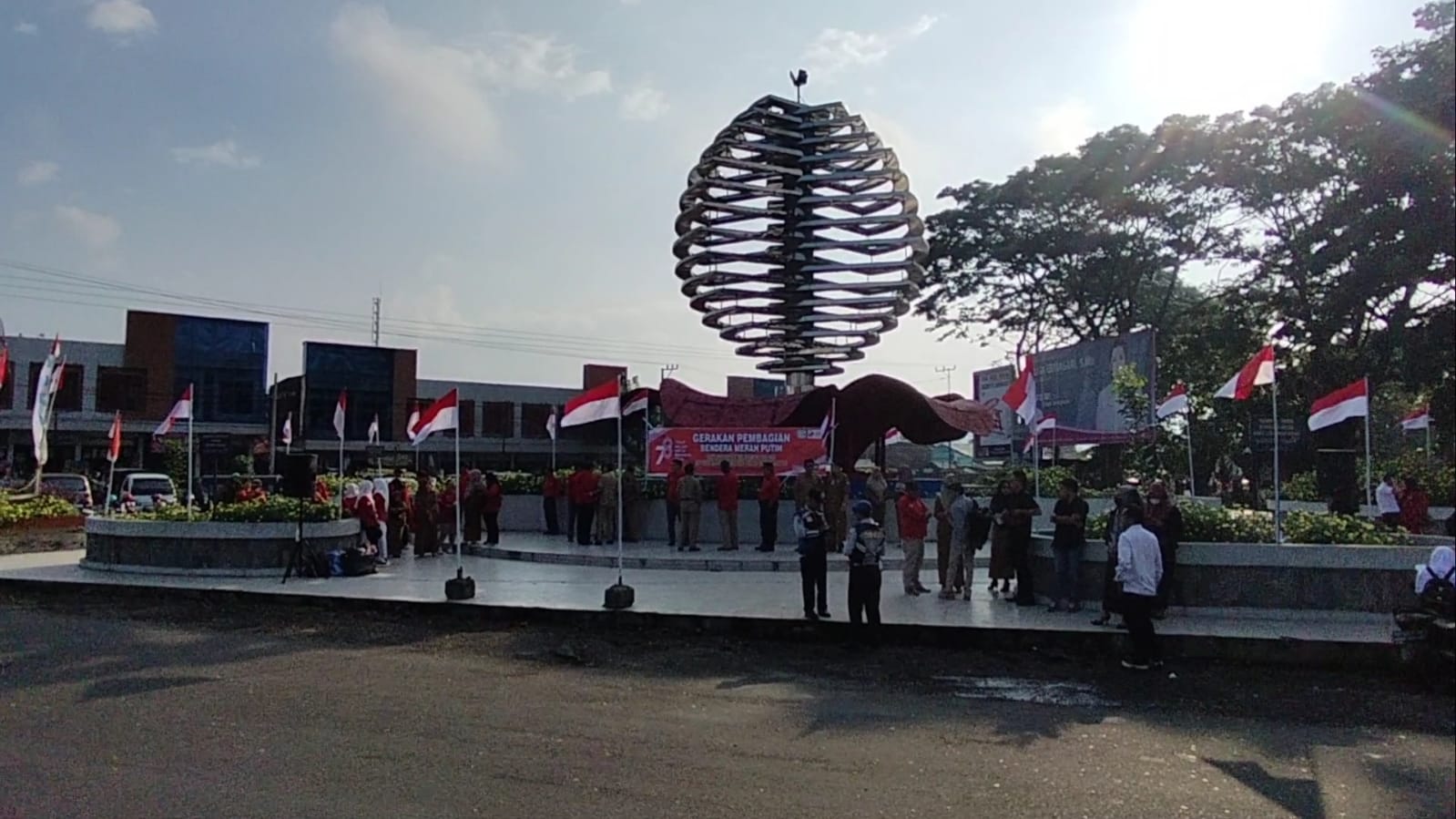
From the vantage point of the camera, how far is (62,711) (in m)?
8.45

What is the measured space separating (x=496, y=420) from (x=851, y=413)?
44279 mm

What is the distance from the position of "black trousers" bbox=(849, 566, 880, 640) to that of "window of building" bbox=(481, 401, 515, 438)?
58.2 meters

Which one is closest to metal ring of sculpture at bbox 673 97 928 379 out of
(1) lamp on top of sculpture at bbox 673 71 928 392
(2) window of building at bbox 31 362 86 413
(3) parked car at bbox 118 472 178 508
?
(1) lamp on top of sculpture at bbox 673 71 928 392

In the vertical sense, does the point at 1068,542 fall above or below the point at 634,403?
below

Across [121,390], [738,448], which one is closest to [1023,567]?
[738,448]

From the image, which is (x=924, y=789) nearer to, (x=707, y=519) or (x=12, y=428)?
(x=707, y=519)

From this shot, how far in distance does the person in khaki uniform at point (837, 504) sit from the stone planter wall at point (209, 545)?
8065 millimetres

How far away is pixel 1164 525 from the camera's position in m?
12.3

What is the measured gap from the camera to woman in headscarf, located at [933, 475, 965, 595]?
1476 centimetres

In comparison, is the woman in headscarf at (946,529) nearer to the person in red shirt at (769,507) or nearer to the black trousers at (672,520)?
the person in red shirt at (769,507)

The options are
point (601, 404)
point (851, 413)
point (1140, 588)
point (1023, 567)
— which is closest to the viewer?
point (1140, 588)

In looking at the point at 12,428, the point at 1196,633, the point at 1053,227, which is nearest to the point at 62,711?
the point at 1196,633

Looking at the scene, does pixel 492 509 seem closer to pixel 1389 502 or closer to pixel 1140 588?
pixel 1140 588

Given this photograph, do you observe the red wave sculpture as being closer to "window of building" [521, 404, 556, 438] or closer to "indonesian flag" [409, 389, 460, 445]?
"indonesian flag" [409, 389, 460, 445]
